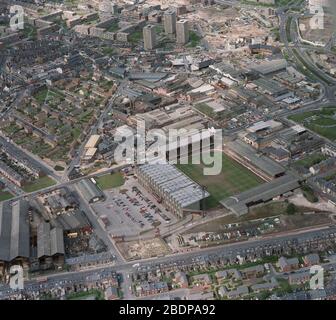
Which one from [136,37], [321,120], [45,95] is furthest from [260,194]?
[136,37]

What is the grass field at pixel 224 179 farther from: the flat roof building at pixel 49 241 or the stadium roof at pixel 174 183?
the flat roof building at pixel 49 241

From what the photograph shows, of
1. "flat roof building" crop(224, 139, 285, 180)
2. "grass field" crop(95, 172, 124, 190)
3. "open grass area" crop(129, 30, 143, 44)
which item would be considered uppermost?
"flat roof building" crop(224, 139, 285, 180)

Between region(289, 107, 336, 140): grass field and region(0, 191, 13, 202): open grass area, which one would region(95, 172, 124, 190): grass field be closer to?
region(0, 191, 13, 202): open grass area

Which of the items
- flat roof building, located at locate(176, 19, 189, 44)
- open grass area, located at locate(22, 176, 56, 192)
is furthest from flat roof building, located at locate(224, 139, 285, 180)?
flat roof building, located at locate(176, 19, 189, 44)

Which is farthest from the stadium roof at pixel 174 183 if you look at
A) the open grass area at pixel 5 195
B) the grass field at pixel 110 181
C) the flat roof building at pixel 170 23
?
the flat roof building at pixel 170 23

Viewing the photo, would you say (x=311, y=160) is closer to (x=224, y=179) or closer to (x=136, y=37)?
(x=224, y=179)
